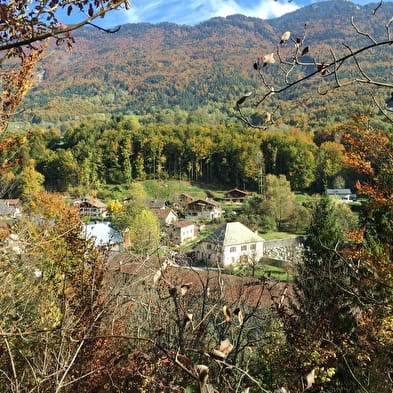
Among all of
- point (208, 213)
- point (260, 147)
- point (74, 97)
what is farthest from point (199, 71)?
point (208, 213)

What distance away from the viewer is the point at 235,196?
168 feet

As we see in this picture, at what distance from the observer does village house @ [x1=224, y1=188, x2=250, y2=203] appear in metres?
50.7

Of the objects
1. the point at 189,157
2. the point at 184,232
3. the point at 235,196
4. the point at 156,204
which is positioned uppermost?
the point at 184,232

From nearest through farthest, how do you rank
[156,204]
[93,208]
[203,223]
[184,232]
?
[184,232] → [203,223] → [93,208] → [156,204]

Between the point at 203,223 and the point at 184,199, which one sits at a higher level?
the point at 184,199

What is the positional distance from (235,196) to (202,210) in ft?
29.4

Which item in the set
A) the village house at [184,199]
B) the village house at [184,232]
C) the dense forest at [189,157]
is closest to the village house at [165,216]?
the village house at [184,232]

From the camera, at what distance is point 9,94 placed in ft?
13.0

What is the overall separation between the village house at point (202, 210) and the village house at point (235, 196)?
6555 millimetres

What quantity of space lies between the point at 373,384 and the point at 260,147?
56.3 metres

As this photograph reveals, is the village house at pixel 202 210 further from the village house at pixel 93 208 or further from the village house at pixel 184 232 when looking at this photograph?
the village house at pixel 93 208

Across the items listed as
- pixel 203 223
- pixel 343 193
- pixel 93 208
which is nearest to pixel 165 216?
pixel 203 223

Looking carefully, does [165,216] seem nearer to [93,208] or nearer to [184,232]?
[184,232]

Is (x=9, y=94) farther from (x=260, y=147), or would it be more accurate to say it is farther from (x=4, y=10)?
(x=260, y=147)
